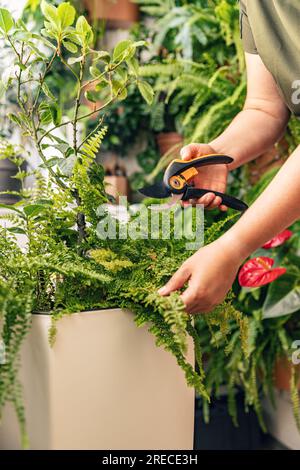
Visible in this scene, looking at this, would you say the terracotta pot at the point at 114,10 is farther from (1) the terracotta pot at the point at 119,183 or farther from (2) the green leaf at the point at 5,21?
(2) the green leaf at the point at 5,21

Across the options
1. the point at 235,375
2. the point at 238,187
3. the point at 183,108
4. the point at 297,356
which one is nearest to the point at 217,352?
the point at 235,375

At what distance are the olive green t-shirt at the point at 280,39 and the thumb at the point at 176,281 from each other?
438mm

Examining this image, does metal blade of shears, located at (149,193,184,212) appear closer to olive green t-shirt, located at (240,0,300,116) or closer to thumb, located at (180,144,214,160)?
thumb, located at (180,144,214,160)

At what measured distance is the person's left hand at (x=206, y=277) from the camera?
0.67m

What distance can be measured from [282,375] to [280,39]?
4.13ft

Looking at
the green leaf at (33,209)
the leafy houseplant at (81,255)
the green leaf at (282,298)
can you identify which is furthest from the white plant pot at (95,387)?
the green leaf at (282,298)

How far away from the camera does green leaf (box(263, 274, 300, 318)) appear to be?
58.0 inches

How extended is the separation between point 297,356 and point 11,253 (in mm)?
1008

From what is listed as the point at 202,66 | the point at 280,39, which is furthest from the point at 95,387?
the point at 202,66

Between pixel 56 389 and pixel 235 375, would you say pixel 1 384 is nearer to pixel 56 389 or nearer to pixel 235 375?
pixel 56 389

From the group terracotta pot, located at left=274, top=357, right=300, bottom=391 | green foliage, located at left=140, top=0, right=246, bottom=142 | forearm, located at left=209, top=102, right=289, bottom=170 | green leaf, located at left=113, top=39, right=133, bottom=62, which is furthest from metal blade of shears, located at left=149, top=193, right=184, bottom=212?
terracotta pot, located at left=274, top=357, right=300, bottom=391

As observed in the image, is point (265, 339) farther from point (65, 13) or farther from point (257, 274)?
point (65, 13)

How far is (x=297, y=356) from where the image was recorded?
4.91 feet

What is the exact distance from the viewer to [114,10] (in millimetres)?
2230
